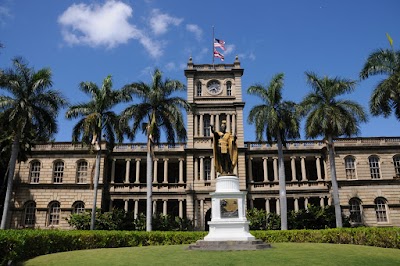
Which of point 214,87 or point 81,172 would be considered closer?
point 81,172

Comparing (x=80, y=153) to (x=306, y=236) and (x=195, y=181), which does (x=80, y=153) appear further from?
(x=306, y=236)

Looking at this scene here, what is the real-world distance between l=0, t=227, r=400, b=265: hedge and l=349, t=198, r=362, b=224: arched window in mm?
14802

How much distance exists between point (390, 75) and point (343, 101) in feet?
18.2

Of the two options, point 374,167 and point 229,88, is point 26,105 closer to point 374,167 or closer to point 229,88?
point 229,88

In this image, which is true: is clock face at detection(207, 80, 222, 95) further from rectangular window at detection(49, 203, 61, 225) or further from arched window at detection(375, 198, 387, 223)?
rectangular window at detection(49, 203, 61, 225)

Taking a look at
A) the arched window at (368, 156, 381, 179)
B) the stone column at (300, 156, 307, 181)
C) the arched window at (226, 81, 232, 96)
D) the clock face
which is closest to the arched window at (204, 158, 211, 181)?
the clock face

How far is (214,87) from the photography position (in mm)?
39656

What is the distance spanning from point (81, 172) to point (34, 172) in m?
4.90

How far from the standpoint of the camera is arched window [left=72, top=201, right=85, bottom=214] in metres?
36.3

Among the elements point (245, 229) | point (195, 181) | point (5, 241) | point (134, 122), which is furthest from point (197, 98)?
point (5, 241)

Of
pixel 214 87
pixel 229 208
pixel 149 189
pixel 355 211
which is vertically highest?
pixel 214 87

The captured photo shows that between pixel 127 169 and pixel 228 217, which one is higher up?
→ pixel 127 169

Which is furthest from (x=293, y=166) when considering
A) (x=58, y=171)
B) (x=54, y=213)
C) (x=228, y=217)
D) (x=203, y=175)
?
(x=54, y=213)

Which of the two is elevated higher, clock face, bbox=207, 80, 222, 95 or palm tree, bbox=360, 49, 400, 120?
clock face, bbox=207, 80, 222, 95
